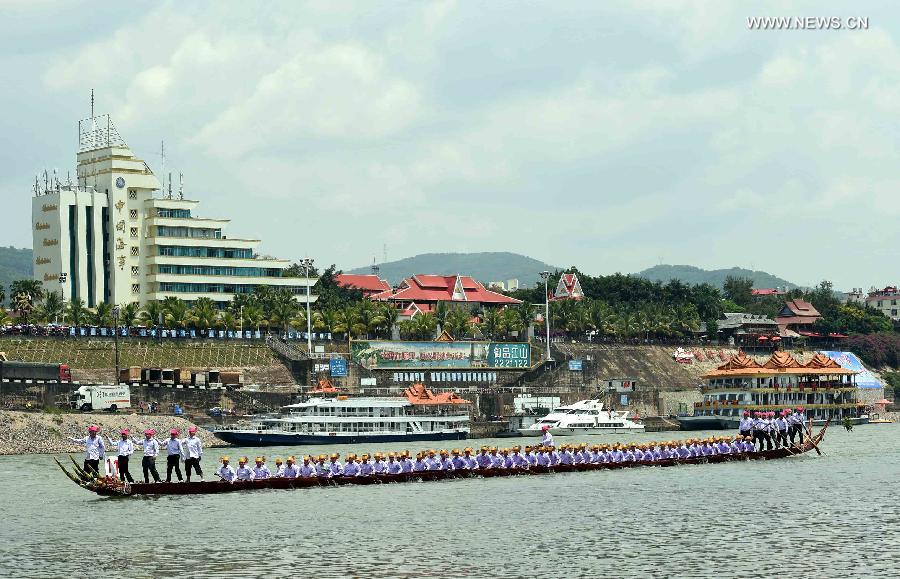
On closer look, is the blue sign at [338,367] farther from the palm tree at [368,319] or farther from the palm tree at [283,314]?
the palm tree at [368,319]

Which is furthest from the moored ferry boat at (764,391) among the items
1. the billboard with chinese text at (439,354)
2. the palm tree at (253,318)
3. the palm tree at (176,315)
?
the palm tree at (176,315)

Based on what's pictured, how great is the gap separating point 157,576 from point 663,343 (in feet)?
509

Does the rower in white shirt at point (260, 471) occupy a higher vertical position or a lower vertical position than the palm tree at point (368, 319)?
lower

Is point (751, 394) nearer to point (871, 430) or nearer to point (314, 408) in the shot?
point (871, 430)

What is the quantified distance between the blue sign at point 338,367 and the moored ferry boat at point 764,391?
38.0 metres

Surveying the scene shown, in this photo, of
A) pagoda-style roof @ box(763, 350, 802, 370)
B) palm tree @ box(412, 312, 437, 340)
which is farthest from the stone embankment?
pagoda-style roof @ box(763, 350, 802, 370)

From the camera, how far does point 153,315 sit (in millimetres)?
158625

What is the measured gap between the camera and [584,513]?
6266 cm

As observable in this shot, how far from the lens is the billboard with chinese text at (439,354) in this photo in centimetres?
15975

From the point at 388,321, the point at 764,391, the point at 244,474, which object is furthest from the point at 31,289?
the point at 244,474

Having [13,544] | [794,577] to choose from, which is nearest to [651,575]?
[794,577]

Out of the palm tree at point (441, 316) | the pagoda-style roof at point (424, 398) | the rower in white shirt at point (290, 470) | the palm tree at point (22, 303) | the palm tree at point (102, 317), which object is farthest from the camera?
the palm tree at point (441, 316)

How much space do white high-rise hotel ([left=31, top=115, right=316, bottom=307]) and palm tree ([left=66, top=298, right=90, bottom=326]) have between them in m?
11.3

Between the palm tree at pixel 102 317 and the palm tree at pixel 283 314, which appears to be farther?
the palm tree at pixel 283 314
